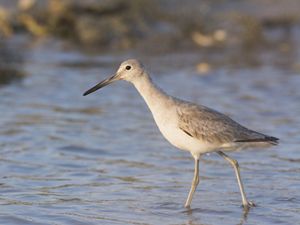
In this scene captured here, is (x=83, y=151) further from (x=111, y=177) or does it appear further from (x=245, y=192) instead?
(x=245, y=192)

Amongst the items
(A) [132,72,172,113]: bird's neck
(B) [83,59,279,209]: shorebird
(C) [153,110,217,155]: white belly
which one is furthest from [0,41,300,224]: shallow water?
(A) [132,72,172,113]: bird's neck

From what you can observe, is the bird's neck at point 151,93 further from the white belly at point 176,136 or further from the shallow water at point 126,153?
the shallow water at point 126,153

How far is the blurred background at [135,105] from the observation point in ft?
28.0

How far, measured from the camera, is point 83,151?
1086 centimetres

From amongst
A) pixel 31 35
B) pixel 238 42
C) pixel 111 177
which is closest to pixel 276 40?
pixel 238 42

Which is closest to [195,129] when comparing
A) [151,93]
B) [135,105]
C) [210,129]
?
[210,129]

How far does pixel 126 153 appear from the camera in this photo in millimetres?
10703

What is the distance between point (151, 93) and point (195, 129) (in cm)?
58

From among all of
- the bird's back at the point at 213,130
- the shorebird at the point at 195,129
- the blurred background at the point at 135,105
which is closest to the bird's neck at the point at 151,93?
the shorebird at the point at 195,129

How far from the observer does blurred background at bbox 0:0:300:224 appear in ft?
28.0

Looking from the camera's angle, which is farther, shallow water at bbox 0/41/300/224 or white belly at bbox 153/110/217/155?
shallow water at bbox 0/41/300/224

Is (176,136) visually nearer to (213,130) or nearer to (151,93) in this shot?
(213,130)

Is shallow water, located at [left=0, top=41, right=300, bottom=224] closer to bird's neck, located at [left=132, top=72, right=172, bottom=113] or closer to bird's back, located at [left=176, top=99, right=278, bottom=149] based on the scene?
bird's back, located at [left=176, top=99, right=278, bottom=149]

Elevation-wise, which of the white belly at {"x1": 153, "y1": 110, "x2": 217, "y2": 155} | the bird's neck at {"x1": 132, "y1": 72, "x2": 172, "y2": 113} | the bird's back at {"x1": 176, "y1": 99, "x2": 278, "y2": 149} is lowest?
the white belly at {"x1": 153, "y1": 110, "x2": 217, "y2": 155}
